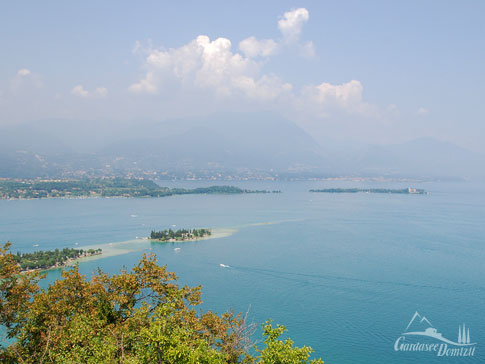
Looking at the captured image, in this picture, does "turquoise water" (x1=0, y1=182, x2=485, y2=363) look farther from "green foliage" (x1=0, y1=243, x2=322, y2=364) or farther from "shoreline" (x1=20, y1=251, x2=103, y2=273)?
"green foliage" (x1=0, y1=243, x2=322, y2=364)

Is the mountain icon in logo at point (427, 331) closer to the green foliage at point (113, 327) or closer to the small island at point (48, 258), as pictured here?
the green foliage at point (113, 327)

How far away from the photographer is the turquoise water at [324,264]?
12984mm

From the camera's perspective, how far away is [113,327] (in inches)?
268

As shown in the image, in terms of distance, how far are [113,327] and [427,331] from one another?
1065 cm

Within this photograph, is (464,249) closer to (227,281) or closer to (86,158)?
(227,281)

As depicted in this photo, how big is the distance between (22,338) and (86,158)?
131 meters

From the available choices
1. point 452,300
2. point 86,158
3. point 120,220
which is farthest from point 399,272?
point 86,158

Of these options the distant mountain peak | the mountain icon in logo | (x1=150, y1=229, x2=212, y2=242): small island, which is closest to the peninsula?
(x1=150, y1=229, x2=212, y2=242): small island

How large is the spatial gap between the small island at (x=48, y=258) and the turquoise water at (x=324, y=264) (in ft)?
4.07

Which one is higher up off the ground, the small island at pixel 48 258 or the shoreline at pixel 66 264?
the small island at pixel 48 258

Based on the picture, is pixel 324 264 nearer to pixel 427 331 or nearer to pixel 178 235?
pixel 427 331

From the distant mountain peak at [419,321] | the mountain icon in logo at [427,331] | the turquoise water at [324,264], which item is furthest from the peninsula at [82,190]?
the mountain icon in logo at [427,331]

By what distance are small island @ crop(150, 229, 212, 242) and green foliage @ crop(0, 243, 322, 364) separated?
18219 millimetres

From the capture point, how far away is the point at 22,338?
615 centimetres
